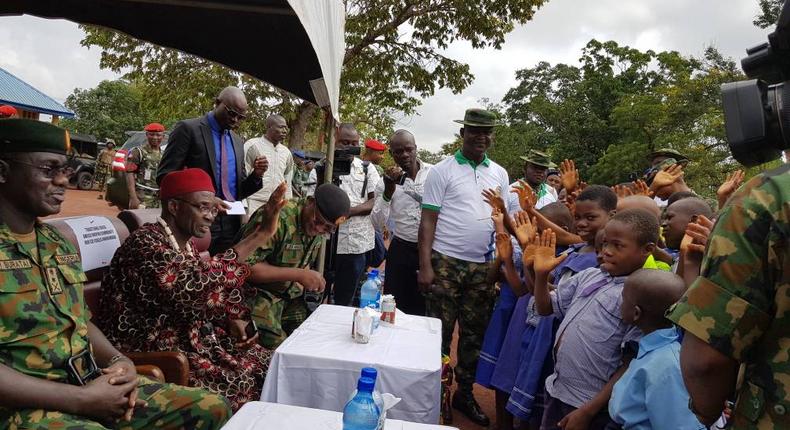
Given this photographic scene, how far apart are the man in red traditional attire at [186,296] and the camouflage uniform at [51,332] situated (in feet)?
0.99

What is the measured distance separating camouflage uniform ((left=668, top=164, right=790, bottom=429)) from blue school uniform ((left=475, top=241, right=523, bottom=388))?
2586 mm

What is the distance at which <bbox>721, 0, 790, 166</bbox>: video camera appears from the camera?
1121 millimetres

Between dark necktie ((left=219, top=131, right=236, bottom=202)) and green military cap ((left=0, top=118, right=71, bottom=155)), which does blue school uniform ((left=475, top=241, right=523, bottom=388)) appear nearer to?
dark necktie ((left=219, top=131, right=236, bottom=202))

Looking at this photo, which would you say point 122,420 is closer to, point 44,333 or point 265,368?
point 44,333

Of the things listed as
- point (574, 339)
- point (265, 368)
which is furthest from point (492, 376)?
point (265, 368)

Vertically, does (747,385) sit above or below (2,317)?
above

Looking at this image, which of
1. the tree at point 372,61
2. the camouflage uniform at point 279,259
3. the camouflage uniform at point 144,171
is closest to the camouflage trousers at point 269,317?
the camouflage uniform at point 279,259

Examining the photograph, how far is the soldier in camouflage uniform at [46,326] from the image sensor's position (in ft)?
5.97

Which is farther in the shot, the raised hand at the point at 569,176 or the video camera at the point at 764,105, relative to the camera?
the raised hand at the point at 569,176

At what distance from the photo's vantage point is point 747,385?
1.19 meters

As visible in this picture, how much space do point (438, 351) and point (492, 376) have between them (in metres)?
1.01

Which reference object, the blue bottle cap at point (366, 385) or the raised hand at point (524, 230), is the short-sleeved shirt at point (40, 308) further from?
the raised hand at point (524, 230)

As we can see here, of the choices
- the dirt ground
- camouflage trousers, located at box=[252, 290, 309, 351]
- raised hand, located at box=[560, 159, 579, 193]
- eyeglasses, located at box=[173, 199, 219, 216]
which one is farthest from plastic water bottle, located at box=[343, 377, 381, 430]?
raised hand, located at box=[560, 159, 579, 193]

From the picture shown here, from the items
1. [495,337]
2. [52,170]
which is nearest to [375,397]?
[52,170]
